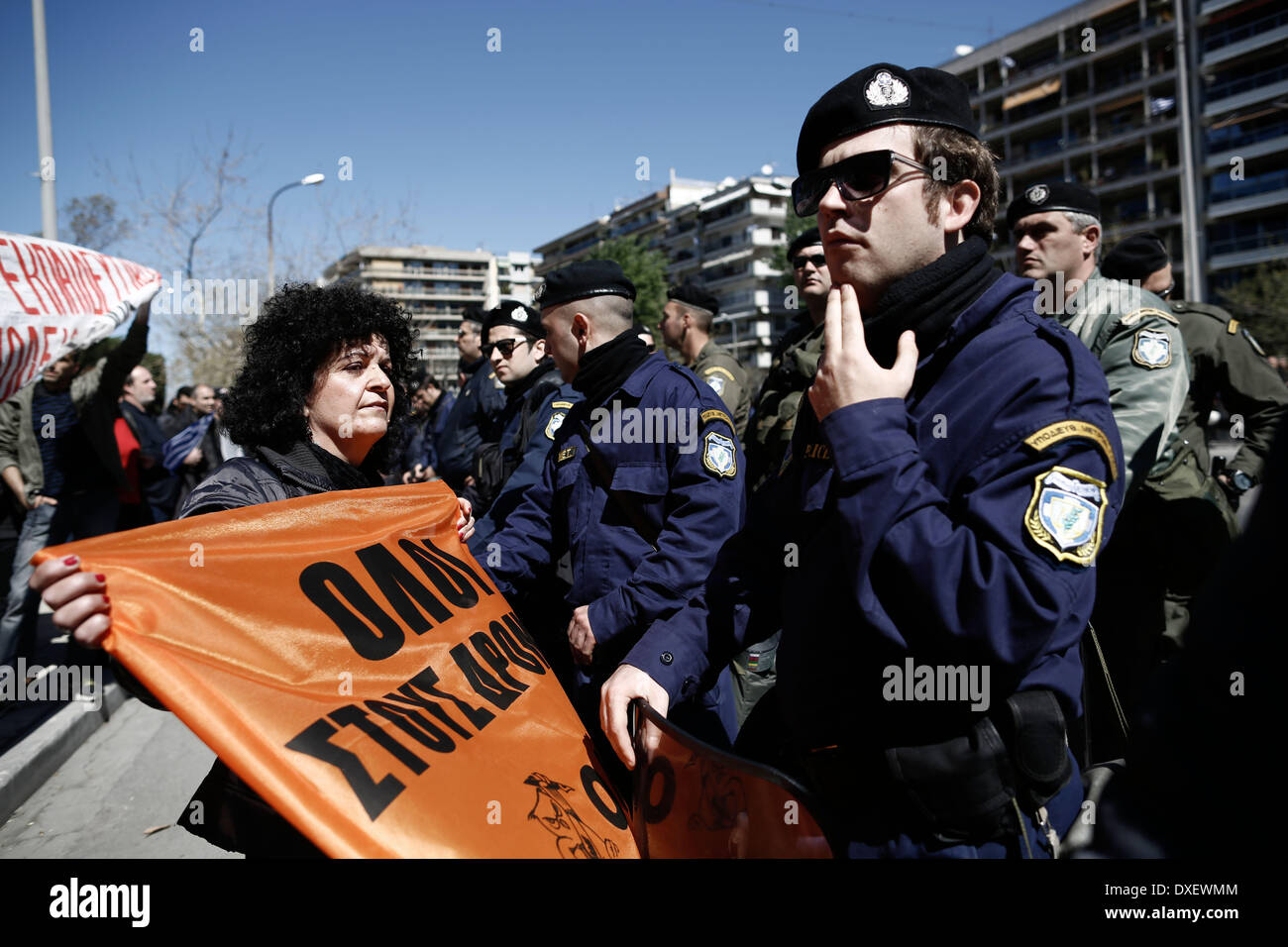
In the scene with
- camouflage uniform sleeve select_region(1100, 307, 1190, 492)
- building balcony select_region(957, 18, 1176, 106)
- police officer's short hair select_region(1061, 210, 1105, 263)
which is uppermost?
building balcony select_region(957, 18, 1176, 106)

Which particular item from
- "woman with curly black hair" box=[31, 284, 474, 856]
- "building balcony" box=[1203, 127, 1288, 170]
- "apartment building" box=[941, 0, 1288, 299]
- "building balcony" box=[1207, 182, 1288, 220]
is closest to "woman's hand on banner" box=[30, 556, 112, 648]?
"woman with curly black hair" box=[31, 284, 474, 856]

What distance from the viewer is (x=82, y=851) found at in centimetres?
370

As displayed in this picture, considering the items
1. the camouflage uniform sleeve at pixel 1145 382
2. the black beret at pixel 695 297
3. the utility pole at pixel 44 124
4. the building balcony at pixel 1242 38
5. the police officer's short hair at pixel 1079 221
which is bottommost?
the camouflage uniform sleeve at pixel 1145 382

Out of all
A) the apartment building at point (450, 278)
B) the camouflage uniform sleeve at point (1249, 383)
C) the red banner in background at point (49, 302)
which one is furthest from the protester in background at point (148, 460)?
the apartment building at point (450, 278)

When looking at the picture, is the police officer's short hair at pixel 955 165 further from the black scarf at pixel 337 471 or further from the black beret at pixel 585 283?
the black beret at pixel 585 283

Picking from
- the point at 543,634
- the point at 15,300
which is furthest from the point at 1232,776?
the point at 15,300

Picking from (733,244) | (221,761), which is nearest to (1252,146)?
(733,244)

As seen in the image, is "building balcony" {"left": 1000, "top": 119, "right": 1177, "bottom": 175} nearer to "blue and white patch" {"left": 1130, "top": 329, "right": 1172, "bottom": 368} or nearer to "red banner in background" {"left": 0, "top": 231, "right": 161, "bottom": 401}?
"blue and white patch" {"left": 1130, "top": 329, "right": 1172, "bottom": 368}

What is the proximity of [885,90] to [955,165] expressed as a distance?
0.67 ft

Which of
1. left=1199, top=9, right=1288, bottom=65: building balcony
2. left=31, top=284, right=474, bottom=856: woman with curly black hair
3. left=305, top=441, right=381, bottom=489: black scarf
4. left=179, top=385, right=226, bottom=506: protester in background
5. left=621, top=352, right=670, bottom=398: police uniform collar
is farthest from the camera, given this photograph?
left=1199, top=9, right=1288, bottom=65: building balcony

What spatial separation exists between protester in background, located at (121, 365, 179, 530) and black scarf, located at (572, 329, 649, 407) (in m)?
5.60

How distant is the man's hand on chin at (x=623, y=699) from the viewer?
5.73 feet

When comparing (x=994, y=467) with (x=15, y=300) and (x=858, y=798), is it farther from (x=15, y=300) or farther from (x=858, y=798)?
(x=15, y=300)

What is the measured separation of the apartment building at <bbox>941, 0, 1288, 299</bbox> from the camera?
47031mm
